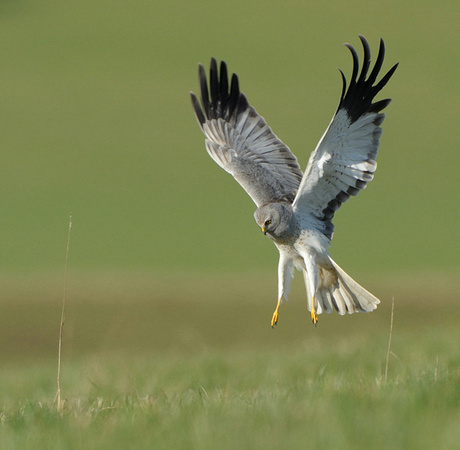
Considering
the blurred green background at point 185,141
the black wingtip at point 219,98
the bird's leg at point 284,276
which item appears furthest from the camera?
the blurred green background at point 185,141

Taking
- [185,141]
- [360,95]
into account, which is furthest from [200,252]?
[360,95]

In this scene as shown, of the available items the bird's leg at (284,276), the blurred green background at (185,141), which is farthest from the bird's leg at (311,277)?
the blurred green background at (185,141)

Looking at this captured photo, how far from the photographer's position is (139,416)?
13.2ft

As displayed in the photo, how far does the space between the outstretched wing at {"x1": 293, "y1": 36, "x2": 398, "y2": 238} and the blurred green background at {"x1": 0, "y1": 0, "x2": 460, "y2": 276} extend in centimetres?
1694

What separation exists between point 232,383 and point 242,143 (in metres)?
3.74

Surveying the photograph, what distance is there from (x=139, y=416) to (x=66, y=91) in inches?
1530

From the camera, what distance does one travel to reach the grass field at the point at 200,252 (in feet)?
12.9

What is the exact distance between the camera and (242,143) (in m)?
9.57

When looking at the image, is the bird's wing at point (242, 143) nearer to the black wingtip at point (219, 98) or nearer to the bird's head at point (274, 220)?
the black wingtip at point (219, 98)

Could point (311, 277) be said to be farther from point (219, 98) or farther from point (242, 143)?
point (219, 98)

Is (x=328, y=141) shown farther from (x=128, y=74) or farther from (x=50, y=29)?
(x=50, y=29)

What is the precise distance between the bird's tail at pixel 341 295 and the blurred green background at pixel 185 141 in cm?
1641

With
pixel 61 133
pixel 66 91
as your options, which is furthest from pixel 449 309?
pixel 66 91

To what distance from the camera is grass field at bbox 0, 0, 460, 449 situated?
154 inches
